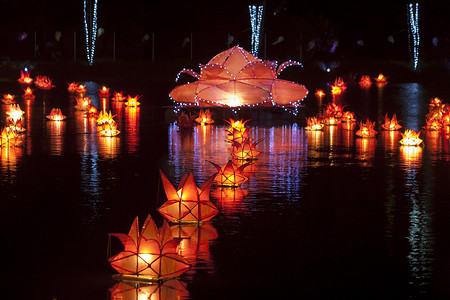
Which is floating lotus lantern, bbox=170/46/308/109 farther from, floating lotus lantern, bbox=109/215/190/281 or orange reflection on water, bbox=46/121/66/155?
floating lotus lantern, bbox=109/215/190/281

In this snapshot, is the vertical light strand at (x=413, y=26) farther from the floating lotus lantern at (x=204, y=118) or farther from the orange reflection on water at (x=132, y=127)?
the floating lotus lantern at (x=204, y=118)

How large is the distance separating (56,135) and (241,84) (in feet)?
20.4

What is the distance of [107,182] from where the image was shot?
1152 cm

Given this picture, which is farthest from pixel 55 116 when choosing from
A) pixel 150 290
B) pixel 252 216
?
pixel 150 290

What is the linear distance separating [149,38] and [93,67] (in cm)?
917

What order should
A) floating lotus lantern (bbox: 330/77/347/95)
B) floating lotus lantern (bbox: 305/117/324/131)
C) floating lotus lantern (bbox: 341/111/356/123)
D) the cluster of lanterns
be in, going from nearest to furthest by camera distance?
the cluster of lanterns
floating lotus lantern (bbox: 305/117/324/131)
floating lotus lantern (bbox: 341/111/356/123)
floating lotus lantern (bbox: 330/77/347/95)

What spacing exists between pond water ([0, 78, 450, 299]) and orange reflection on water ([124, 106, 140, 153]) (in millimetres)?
147

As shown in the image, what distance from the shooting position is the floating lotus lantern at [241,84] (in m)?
22.1

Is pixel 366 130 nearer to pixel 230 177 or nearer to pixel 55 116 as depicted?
pixel 230 177

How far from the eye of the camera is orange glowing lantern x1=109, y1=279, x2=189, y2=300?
6398mm

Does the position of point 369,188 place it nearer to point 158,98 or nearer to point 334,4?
point 158,98

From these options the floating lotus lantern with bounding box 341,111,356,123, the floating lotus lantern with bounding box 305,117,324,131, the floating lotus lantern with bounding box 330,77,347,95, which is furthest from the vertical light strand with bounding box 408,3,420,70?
the floating lotus lantern with bounding box 305,117,324,131

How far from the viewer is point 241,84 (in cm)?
2222

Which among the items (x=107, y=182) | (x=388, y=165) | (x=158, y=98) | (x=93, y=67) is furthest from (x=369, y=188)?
(x=93, y=67)
